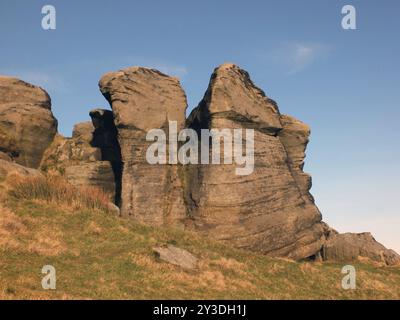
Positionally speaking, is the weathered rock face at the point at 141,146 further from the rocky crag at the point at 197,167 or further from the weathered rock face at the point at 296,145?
the weathered rock face at the point at 296,145

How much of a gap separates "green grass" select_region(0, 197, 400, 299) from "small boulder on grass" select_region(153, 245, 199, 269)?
48 centimetres

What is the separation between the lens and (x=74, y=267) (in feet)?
69.2

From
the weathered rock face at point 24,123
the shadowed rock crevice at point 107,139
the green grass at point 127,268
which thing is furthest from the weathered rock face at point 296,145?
the weathered rock face at point 24,123

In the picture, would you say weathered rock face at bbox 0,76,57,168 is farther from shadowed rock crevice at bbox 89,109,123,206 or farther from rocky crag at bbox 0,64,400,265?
shadowed rock crevice at bbox 89,109,123,206

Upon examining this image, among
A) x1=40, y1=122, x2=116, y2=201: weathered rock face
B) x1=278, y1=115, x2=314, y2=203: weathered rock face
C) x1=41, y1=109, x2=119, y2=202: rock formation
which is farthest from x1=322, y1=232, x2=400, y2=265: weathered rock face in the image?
x1=40, y1=122, x2=116, y2=201: weathered rock face

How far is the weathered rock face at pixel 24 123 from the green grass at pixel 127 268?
21.4m

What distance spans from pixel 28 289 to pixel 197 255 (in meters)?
12.4

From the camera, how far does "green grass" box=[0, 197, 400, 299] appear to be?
61.7 feet

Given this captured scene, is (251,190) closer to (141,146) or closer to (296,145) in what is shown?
(141,146)

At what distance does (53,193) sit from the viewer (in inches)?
1248

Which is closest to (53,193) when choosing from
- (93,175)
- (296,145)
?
(93,175)
